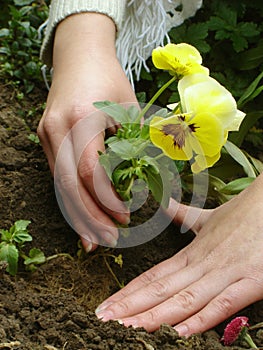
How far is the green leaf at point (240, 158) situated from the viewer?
5.72 feet

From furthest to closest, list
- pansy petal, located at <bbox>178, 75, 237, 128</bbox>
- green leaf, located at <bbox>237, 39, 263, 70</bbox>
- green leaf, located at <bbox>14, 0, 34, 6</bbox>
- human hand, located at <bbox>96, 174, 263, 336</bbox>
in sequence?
green leaf, located at <bbox>14, 0, 34, 6</bbox> → green leaf, located at <bbox>237, 39, 263, 70</bbox> → human hand, located at <bbox>96, 174, 263, 336</bbox> → pansy petal, located at <bbox>178, 75, 237, 128</bbox>

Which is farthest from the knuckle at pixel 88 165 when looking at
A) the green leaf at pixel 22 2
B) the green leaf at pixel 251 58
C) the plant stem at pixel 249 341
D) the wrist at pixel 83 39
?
the green leaf at pixel 22 2

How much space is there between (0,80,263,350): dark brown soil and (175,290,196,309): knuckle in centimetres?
7

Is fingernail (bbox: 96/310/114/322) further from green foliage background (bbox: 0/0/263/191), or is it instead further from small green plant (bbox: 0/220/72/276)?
green foliage background (bbox: 0/0/263/191)

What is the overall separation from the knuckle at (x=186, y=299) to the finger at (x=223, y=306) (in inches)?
1.0

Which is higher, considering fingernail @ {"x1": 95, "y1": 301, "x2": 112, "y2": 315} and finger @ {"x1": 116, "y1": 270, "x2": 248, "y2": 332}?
finger @ {"x1": 116, "y1": 270, "x2": 248, "y2": 332}

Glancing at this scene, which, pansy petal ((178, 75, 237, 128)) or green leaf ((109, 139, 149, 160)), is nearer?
pansy petal ((178, 75, 237, 128))

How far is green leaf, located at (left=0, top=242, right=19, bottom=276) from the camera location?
148cm

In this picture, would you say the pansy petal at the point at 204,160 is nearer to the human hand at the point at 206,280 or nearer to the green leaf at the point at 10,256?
the human hand at the point at 206,280

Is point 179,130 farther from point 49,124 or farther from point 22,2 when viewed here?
point 22,2

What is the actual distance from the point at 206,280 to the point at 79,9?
2.81ft

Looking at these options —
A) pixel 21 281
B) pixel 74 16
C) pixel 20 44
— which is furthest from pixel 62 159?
pixel 20 44

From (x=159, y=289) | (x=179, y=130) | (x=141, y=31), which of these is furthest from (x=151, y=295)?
(x=141, y=31)

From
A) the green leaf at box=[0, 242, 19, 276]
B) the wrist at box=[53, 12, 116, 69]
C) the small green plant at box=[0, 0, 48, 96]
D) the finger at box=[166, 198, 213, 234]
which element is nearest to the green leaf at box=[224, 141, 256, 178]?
the finger at box=[166, 198, 213, 234]
